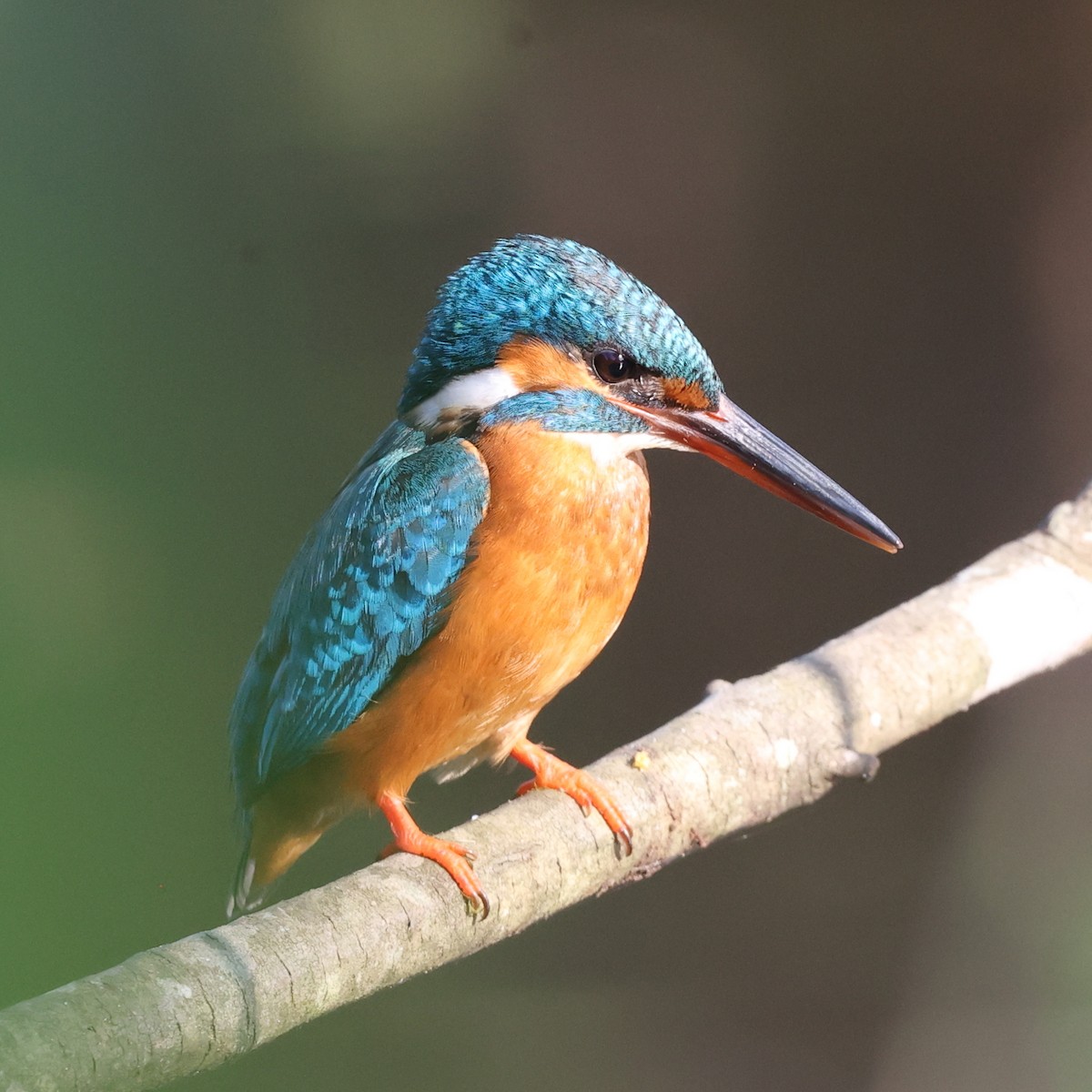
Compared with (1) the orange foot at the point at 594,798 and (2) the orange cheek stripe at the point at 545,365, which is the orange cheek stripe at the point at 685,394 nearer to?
(2) the orange cheek stripe at the point at 545,365

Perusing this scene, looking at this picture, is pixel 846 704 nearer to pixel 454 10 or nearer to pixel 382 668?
pixel 382 668

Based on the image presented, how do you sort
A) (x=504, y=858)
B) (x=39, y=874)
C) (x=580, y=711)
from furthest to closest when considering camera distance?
1. (x=580, y=711)
2. (x=504, y=858)
3. (x=39, y=874)

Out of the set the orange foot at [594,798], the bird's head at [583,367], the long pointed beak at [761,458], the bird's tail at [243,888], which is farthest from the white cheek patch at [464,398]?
the bird's tail at [243,888]

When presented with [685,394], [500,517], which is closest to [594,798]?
[500,517]

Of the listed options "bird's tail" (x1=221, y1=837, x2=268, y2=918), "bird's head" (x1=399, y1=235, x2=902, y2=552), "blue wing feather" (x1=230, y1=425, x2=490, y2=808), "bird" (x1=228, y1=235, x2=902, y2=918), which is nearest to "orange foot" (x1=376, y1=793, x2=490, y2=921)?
"bird" (x1=228, y1=235, x2=902, y2=918)

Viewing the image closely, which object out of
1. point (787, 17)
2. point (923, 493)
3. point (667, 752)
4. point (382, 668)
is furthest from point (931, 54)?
point (382, 668)

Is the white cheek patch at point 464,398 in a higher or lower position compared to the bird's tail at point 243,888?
higher

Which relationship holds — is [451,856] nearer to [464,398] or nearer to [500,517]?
[500,517]
